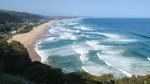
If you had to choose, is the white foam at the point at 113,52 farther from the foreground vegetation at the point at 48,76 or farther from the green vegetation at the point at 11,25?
the green vegetation at the point at 11,25

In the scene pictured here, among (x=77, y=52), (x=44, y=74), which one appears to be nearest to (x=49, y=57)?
(x=77, y=52)

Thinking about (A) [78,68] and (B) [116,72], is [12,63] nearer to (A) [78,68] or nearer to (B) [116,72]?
(A) [78,68]

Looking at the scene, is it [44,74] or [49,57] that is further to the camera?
[49,57]

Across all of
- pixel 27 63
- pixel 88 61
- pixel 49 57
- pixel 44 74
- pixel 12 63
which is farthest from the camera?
pixel 49 57

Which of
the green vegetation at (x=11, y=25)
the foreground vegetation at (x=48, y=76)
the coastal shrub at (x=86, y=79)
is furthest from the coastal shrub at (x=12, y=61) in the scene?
the green vegetation at (x=11, y=25)

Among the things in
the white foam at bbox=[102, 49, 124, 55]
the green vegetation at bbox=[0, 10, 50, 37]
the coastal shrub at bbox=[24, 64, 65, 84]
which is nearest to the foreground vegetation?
the coastal shrub at bbox=[24, 64, 65, 84]

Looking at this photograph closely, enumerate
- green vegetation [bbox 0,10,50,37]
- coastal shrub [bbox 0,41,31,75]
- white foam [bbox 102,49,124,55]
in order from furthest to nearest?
green vegetation [bbox 0,10,50,37], white foam [bbox 102,49,124,55], coastal shrub [bbox 0,41,31,75]

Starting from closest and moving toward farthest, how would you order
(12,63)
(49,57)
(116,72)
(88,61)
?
(12,63) < (116,72) < (88,61) < (49,57)

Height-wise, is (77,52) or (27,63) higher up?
(27,63)

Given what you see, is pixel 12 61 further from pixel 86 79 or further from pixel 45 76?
pixel 86 79

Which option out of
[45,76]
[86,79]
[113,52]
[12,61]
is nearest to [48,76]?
[45,76]

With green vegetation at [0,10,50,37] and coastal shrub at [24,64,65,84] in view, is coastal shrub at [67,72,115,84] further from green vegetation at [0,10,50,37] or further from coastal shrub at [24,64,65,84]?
green vegetation at [0,10,50,37]
